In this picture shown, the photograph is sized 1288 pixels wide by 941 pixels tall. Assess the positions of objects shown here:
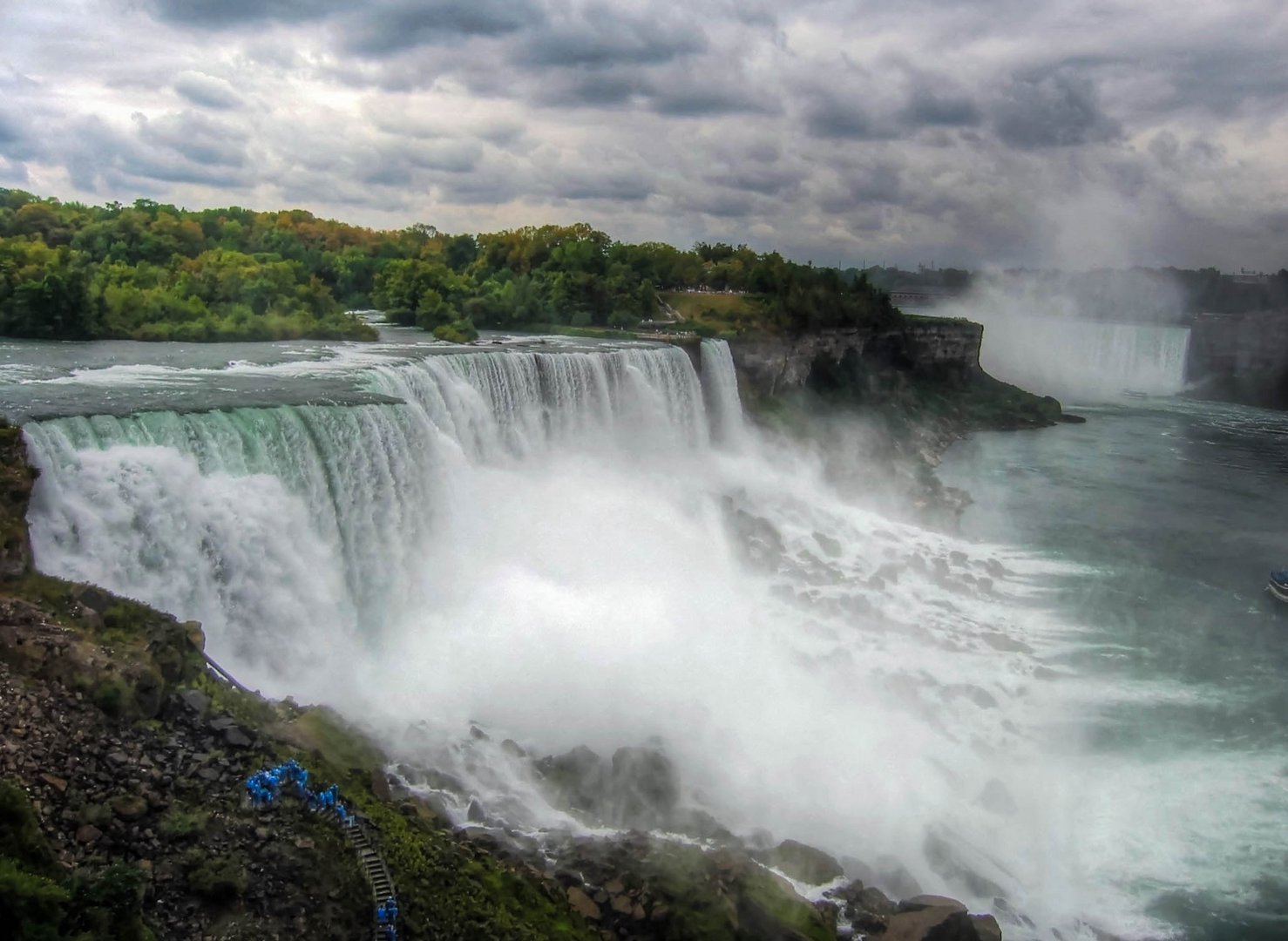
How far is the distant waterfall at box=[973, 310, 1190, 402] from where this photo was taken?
193 feet

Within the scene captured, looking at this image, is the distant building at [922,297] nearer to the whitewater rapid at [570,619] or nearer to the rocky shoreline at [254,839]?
the whitewater rapid at [570,619]

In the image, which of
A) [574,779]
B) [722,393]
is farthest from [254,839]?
[722,393]

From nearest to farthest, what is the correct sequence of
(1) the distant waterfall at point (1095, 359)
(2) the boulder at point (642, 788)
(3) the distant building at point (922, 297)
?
1. (2) the boulder at point (642, 788)
2. (1) the distant waterfall at point (1095, 359)
3. (3) the distant building at point (922, 297)

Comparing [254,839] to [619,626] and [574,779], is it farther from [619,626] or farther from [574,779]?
[619,626]

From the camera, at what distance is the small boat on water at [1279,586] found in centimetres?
2048

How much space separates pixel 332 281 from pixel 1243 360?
5200cm

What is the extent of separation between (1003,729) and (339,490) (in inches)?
414

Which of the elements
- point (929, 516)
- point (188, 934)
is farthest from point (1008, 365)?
point (188, 934)

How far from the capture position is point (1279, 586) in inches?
812

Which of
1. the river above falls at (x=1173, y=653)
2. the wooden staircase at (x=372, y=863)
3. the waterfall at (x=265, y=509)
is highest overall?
the waterfall at (x=265, y=509)

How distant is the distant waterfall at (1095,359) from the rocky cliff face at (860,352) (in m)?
11.6

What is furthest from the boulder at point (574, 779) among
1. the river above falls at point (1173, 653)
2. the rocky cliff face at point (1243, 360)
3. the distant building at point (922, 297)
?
the distant building at point (922, 297)

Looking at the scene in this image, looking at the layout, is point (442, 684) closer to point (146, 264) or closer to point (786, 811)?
point (786, 811)

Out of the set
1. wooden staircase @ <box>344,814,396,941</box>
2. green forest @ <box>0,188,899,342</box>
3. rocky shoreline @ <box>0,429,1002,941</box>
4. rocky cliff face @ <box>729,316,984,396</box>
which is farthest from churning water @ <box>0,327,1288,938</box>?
rocky cliff face @ <box>729,316,984,396</box>
